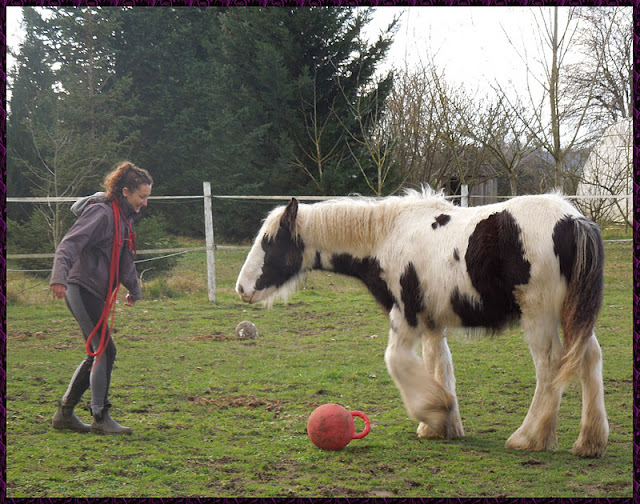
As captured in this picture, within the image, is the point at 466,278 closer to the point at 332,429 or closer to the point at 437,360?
the point at 437,360

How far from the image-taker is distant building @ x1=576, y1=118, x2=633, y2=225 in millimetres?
14734

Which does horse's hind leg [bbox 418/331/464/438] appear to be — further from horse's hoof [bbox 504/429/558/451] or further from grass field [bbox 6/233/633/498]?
horse's hoof [bbox 504/429/558/451]

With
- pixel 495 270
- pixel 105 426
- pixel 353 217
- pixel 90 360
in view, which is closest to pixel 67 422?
pixel 105 426

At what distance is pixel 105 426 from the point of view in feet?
13.6

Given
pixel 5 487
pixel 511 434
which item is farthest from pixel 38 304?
pixel 511 434

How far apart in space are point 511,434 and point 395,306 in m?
1.13

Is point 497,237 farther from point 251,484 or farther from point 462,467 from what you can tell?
point 251,484

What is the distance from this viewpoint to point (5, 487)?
10.3 ft

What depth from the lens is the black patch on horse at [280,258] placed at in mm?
4500

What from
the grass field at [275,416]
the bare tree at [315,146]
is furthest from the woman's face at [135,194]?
the bare tree at [315,146]

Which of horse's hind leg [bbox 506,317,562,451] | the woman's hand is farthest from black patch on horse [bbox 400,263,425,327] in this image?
the woman's hand

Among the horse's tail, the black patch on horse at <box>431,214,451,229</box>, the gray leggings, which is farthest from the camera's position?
the gray leggings

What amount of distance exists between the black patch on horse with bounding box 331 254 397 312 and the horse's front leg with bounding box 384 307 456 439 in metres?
0.22

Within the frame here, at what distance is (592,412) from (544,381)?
0.32 m
